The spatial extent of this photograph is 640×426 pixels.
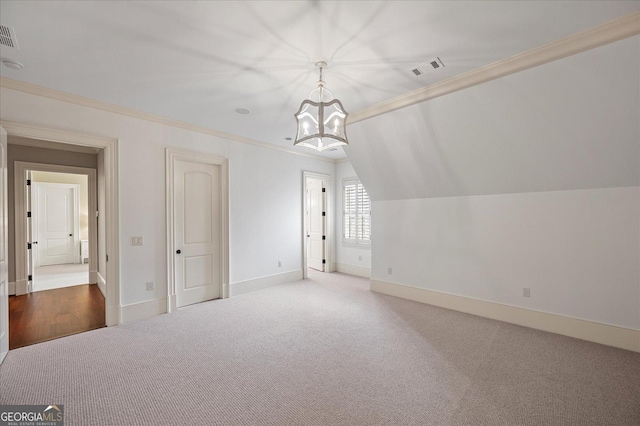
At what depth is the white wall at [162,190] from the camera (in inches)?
132

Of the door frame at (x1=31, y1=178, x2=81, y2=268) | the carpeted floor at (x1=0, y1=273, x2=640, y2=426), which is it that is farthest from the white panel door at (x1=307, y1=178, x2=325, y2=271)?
the door frame at (x1=31, y1=178, x2=81, y2=268)

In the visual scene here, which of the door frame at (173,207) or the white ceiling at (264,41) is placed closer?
the white ceiling at (264,41)

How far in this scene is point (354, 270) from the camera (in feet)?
21.5

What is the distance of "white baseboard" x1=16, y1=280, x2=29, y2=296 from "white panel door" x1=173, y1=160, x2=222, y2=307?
3160 mm

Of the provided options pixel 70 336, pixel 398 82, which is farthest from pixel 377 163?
pixel 70 336

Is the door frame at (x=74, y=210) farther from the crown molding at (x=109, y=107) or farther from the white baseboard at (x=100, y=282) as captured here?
the crown molding at (x=109, y=107)

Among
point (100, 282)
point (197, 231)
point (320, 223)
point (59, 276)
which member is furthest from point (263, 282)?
point (59, 276)

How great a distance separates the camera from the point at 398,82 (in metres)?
3.06

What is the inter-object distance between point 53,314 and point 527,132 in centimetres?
666

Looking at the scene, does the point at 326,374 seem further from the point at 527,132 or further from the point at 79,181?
the point at 79,181

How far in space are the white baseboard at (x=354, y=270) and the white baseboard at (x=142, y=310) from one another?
3937mm

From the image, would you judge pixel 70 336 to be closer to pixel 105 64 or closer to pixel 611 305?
pixel 105 64

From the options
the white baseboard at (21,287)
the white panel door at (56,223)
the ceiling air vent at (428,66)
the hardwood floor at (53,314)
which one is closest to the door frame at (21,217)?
the white baseboard at (21,287)

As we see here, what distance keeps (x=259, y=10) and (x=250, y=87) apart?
120 centimetres
